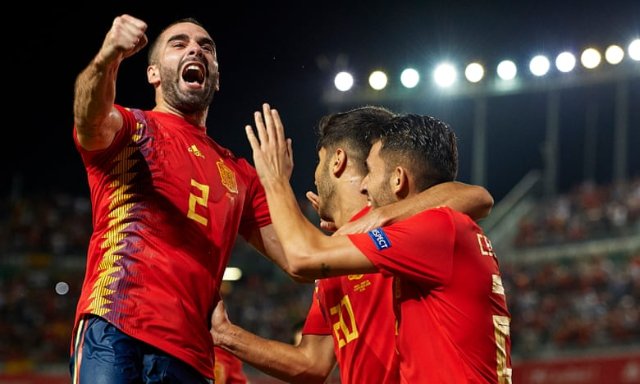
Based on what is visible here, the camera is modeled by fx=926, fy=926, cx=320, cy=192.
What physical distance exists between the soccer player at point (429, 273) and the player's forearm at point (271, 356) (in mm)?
963

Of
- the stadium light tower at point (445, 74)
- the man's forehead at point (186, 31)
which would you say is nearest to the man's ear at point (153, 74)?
the man's forehead at point (186, 31)

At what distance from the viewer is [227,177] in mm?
4699

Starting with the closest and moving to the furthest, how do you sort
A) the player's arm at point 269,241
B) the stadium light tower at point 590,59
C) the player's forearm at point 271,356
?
the player's forearm at point 271,356 → the player's arm at point 269,241 → the stadium light tower at point 590,59

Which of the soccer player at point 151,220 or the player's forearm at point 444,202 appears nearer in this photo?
the player's forearm at point 444,202

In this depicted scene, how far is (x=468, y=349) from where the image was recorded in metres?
3.65

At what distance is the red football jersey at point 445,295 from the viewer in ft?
11.9

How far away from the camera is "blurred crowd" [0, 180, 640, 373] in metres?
20.5

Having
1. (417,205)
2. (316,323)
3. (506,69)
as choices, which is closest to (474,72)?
(506,69)

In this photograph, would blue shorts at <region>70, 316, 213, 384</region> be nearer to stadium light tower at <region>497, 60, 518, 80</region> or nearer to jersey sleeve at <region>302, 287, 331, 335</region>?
jersey sleeve at <region>302, 287, 331, 335</region>

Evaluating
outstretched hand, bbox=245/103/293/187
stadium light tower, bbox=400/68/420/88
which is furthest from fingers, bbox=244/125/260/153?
stadium light tower, bbox=400/68/420/88

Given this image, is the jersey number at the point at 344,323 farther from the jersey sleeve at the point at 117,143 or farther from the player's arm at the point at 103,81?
the player's arm at the point at 103,81

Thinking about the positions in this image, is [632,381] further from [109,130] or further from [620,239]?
[109,130]

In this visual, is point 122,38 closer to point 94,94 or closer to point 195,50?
point 94,94

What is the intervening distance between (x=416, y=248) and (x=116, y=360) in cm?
139
